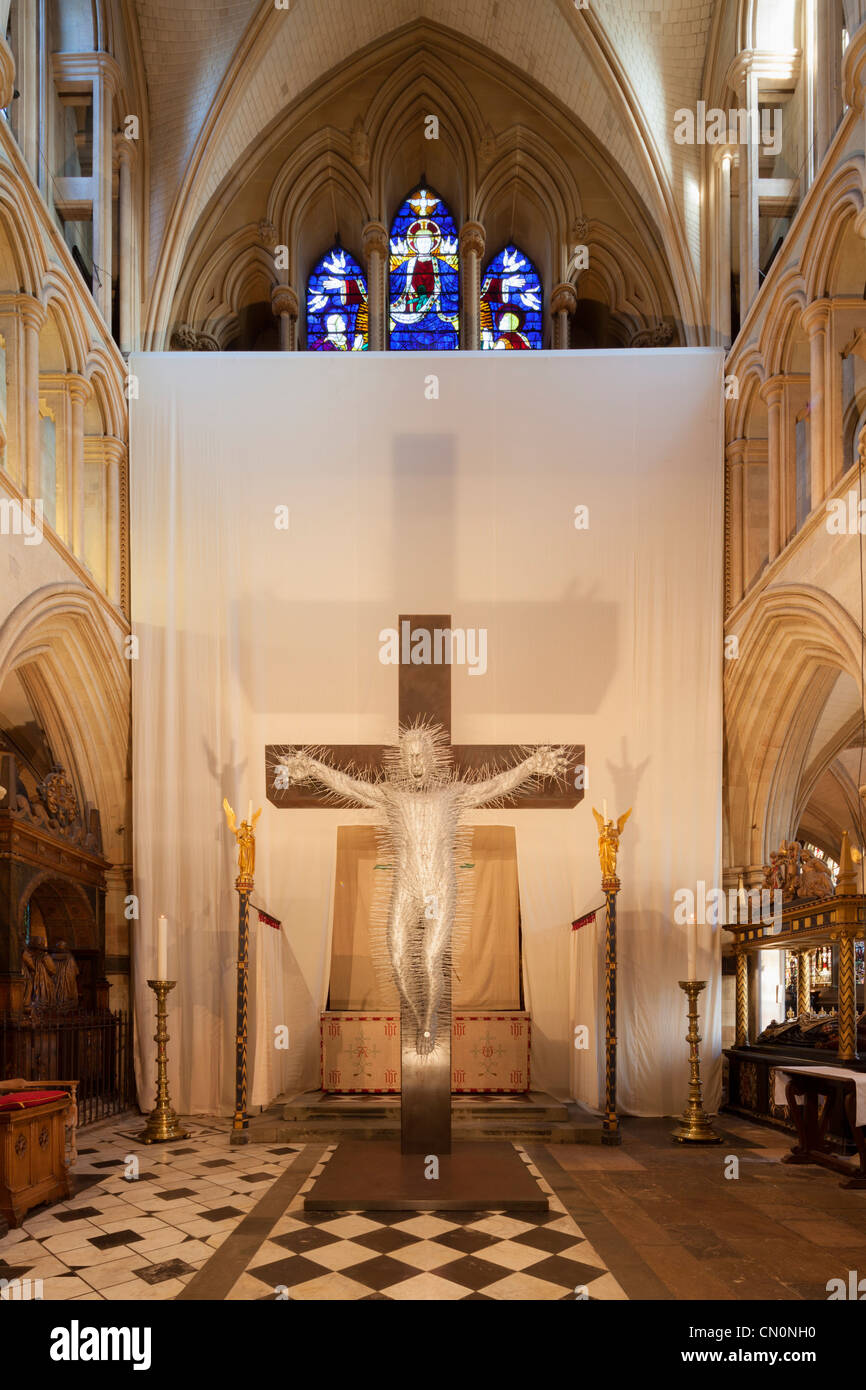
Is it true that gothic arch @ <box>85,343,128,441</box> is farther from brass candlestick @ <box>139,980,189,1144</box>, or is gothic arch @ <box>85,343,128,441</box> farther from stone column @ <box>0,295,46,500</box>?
brass candlestick @ <box>139,980,189,1144</box>

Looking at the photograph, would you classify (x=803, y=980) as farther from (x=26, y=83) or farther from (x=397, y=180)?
(x=26, y=83)

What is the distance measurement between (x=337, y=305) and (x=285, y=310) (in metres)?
1.03

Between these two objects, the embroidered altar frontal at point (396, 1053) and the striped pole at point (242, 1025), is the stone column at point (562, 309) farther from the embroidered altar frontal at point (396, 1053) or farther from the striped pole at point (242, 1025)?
the striped pole at point (242, 1025)

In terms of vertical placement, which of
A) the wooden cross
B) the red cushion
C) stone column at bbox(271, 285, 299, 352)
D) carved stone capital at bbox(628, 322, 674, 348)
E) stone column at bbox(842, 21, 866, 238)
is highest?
stone column at bbox(271, 285, 299, 352)

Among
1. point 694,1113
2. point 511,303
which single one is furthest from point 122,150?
point 694,1113

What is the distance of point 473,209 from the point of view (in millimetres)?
14766

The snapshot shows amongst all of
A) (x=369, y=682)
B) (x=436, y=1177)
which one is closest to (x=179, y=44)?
(x=369, y=682)

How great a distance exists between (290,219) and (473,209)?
92.8 inches

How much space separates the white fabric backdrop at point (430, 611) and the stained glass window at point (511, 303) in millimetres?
3323

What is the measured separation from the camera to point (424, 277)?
49.7ft

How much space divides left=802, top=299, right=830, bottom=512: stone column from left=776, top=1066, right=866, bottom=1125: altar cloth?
4241 mm

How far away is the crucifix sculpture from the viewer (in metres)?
6.67

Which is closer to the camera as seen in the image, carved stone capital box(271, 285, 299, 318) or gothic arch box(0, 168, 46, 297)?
gothic arch box(0, 168, 46, 297)

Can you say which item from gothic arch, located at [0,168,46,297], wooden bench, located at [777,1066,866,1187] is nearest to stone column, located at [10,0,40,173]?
gothic arch, located at [0,168,46,297]
